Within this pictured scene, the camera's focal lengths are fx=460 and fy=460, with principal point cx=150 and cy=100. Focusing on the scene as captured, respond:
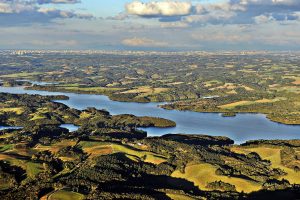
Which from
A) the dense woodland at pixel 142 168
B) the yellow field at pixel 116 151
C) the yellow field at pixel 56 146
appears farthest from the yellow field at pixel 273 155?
the yellow field at pixel 56 146

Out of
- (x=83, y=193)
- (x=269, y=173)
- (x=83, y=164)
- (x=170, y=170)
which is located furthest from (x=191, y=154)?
(x=83, y=193)

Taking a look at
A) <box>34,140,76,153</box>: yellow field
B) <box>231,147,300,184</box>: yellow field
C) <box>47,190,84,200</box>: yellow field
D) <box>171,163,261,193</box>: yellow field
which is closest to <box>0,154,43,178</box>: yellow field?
<box>34,140,76,153</box>: yellow field

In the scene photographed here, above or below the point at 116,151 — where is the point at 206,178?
below

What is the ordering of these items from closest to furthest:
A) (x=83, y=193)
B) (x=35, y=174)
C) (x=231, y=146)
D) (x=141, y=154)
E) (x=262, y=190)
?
(x=83, y=193)
(x=262, y=190)
(x=35, y=174)
(x=141, y=154)
(x=231, y=146)

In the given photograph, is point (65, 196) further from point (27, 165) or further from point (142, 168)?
point (142, 168)

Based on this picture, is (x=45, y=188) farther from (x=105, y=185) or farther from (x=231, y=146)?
(x=231, y=146)

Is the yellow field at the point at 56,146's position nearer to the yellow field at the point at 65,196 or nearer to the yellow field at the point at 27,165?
the yellow field at the point at 27,165

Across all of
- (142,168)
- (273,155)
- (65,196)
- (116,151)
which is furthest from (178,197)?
(273,155)

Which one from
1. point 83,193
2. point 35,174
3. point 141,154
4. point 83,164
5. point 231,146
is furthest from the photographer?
point 231,146
